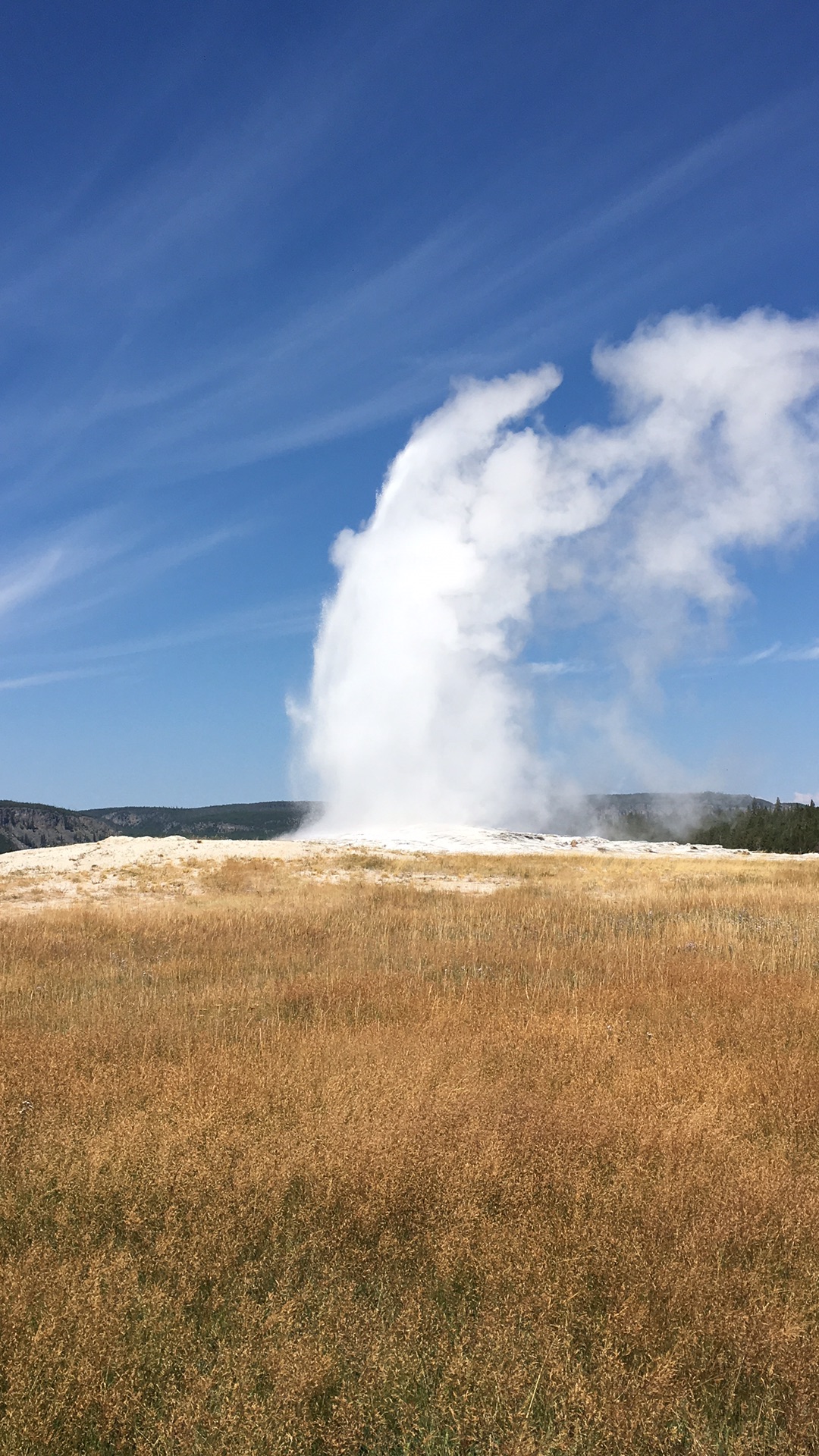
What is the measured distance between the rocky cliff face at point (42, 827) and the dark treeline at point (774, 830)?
115108 millimetres

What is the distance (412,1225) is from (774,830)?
9870 cm

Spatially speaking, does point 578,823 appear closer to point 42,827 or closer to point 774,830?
point 774,830

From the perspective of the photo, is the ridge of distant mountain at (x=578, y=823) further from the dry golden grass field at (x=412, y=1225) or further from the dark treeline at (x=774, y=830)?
the dry golden grass field at (x=412, y=1225)

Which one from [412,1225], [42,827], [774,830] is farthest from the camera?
[42,827]

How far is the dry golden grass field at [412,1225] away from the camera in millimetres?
2879

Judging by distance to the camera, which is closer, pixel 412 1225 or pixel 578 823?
pixel 412 1225

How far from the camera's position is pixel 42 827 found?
575 feet

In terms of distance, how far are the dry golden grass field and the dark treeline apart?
82.0m

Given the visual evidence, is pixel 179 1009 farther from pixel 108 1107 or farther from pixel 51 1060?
pixel 108 1107

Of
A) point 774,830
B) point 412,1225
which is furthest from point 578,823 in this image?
point 412,1225

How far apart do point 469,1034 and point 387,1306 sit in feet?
13.1

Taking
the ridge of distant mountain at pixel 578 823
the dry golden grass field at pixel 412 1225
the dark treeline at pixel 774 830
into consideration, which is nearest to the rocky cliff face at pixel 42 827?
the ridge of distant mountain at pixel 578 823

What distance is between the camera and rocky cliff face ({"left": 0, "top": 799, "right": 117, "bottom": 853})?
16138 cm

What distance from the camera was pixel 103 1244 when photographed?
3.90 meters
